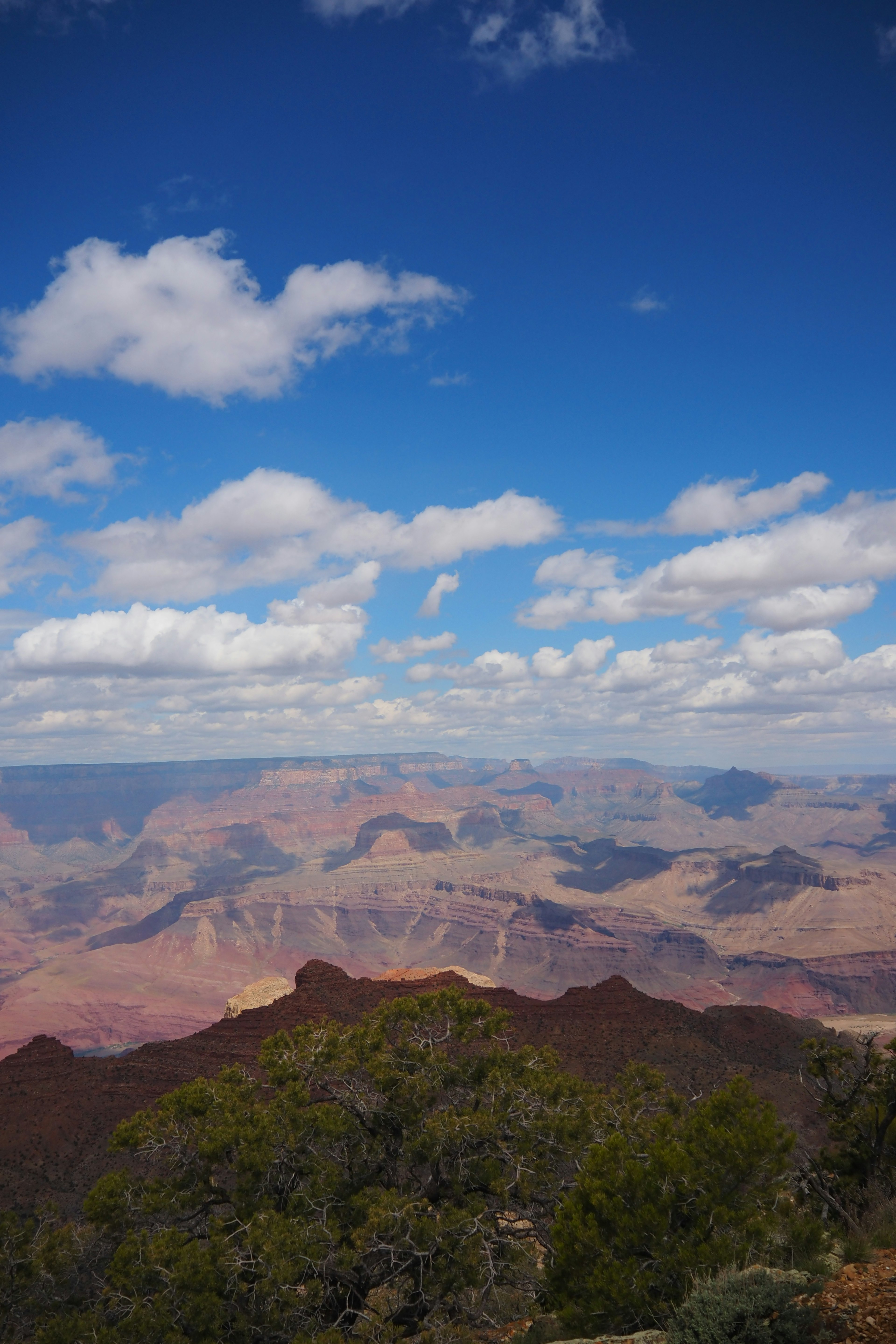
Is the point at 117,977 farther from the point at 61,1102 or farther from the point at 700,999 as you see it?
the point at 61,1102

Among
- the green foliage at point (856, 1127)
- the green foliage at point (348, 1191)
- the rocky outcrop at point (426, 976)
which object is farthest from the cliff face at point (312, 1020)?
the green foliage at point (856, 1127)

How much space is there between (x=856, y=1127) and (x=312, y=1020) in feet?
145

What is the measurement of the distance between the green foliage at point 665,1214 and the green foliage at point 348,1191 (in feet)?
9.42

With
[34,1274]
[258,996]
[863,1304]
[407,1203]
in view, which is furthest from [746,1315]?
[258,996]

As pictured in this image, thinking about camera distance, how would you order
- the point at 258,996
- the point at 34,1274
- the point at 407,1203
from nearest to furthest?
the point at 407,1203 < the point at 34,1274 < the point at 258,996

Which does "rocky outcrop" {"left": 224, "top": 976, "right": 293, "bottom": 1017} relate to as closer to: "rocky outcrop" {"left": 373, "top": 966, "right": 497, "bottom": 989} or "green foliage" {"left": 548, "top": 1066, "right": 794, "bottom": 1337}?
"rocky outcrop" {"left": 373, "top": 966, "right": 497, "bottom": 989}

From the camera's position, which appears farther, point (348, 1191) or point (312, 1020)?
point (312, 1020)

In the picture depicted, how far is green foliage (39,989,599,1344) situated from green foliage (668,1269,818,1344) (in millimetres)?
7137

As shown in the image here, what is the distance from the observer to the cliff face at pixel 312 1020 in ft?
128

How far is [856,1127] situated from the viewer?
58.3ft

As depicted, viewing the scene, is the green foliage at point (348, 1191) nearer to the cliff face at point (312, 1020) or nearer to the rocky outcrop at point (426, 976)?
the cliff face at point (312, 1020)

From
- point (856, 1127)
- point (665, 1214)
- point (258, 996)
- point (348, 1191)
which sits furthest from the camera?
point (258, 996)

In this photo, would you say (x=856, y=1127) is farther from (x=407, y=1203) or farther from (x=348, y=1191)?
(x=348, y=1191)

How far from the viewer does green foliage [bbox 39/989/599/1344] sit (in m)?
15.4
